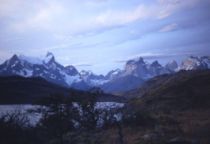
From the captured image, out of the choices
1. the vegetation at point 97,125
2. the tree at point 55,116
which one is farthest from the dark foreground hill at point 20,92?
the tree at point 55,116

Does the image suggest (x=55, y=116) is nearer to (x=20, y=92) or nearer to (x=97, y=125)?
(x=97, y=125)

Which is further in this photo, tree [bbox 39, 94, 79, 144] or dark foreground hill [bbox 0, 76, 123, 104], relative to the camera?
dark foreground hill [bbox 0, 76, 123, 104]

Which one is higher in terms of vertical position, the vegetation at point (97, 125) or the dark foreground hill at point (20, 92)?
the dark foreground hill at point (20, 92)

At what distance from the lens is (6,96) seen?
91562 mm

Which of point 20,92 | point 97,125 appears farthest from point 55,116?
point 20,92

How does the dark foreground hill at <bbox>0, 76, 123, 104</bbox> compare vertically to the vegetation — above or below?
above

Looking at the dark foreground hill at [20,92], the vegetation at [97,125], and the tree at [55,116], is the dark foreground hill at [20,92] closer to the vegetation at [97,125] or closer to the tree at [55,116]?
the vegetation at [97,125]

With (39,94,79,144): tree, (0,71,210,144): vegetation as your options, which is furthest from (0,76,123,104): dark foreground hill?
(39,94,79,144): tree

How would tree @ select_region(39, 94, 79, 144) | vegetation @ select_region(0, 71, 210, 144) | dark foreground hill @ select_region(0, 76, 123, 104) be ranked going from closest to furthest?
vegetation @ select_region(0, 71, 210, 144)
tree @ select_region(39, 94, 79, 144)
dark foreground hill @ select_region(0, 76, 123, 104)

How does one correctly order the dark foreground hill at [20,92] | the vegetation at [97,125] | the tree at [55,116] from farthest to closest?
the dark foreground hill at [20,92] → the tree at [55,116] → the vegetation at [97,125]

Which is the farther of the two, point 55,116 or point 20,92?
point 20,92

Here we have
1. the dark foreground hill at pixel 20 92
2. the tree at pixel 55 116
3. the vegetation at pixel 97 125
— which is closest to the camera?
the vegetation at pixel 97 125

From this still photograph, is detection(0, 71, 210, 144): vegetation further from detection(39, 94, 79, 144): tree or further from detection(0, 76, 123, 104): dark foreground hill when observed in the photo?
detection(0, 76, 123, 104): dark foreground hill

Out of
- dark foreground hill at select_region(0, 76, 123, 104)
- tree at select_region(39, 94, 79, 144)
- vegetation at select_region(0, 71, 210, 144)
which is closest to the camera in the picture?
vegetation at select_region(0, 71, 210, 144)
